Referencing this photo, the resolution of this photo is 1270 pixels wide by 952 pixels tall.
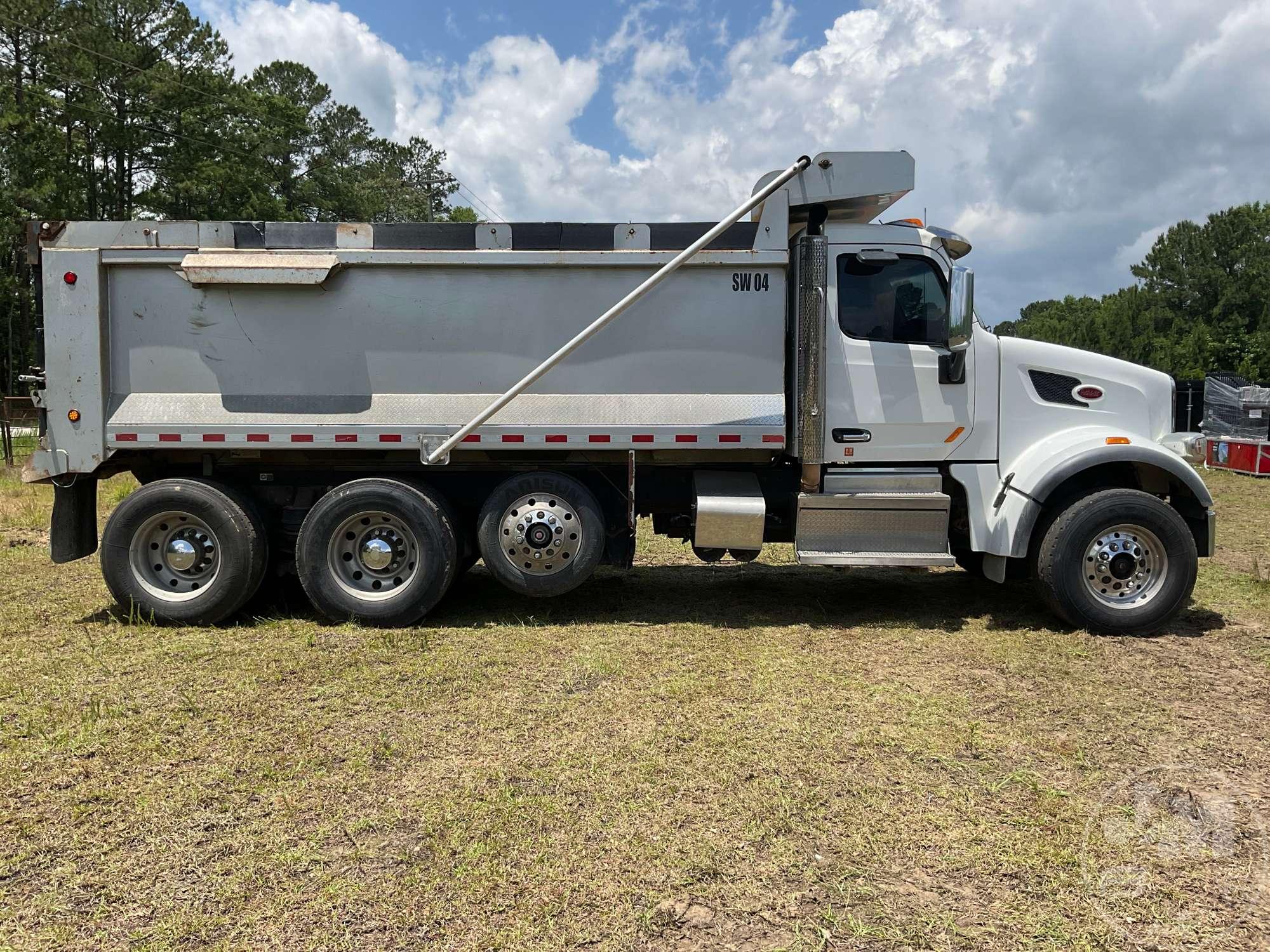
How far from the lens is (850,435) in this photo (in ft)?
20.8

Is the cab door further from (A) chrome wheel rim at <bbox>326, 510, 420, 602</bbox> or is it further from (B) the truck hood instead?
(A) chrome wheel rim at <bbox>326, 510, 420, 602</bbox>

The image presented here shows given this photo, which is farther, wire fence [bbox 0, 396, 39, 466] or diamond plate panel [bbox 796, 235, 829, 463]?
wire fence [bbox 0, 396, 39, 466]

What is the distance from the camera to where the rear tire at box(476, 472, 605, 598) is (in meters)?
6.26

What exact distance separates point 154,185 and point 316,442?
121 ft

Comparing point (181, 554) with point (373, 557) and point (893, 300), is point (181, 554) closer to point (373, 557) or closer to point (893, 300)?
point (373, 557)

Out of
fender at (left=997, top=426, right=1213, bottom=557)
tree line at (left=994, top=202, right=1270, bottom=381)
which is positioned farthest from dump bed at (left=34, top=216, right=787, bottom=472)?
tree line at (left=994, top=202, right=1270, bottom=381)

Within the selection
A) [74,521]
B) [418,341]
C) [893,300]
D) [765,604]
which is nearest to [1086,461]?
[893,300]

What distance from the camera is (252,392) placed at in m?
6.25

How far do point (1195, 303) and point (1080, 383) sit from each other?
5989cm

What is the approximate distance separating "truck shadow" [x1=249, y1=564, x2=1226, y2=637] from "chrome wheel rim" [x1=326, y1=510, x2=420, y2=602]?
1.53ft

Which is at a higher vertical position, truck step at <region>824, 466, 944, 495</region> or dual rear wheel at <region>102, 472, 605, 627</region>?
truck step at <region>824, 466, 944, 495</region>

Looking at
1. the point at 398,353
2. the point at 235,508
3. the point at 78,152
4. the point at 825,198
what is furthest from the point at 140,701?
the point at 78,152

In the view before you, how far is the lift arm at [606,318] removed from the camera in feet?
19.3
